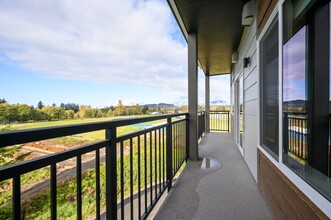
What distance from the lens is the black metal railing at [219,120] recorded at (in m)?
7.90

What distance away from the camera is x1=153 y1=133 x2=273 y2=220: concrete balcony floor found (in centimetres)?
177

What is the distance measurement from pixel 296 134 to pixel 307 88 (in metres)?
0.37

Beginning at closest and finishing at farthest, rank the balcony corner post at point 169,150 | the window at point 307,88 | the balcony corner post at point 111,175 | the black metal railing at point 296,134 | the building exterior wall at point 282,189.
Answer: the building exterior wall at point 282,189, the balcony corner post at point 111,175, the window at point 307,88, the black metal railing at point 296,134, the balcony corner post at point 169,150

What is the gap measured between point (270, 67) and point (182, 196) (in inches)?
71.6

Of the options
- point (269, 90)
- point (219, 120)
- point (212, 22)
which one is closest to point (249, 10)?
point (212, 22)

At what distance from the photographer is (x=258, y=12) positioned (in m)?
2.29

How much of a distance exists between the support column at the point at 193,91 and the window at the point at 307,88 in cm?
210

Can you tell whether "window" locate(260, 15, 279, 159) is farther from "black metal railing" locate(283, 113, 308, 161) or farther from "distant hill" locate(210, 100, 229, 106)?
"distant hill" locate(210, 100, 229, 106)

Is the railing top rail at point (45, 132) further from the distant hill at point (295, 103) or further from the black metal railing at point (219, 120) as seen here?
the black metal railing at point (219, 120)

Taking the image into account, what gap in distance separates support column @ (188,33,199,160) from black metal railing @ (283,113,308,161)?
6.84ft

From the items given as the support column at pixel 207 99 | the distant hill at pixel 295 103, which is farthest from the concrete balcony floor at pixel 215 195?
the support column at pixel 207 99

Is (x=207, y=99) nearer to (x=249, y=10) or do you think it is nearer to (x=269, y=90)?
(x=249, y=10)

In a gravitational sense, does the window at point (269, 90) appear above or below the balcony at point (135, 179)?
above

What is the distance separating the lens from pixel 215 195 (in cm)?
214
